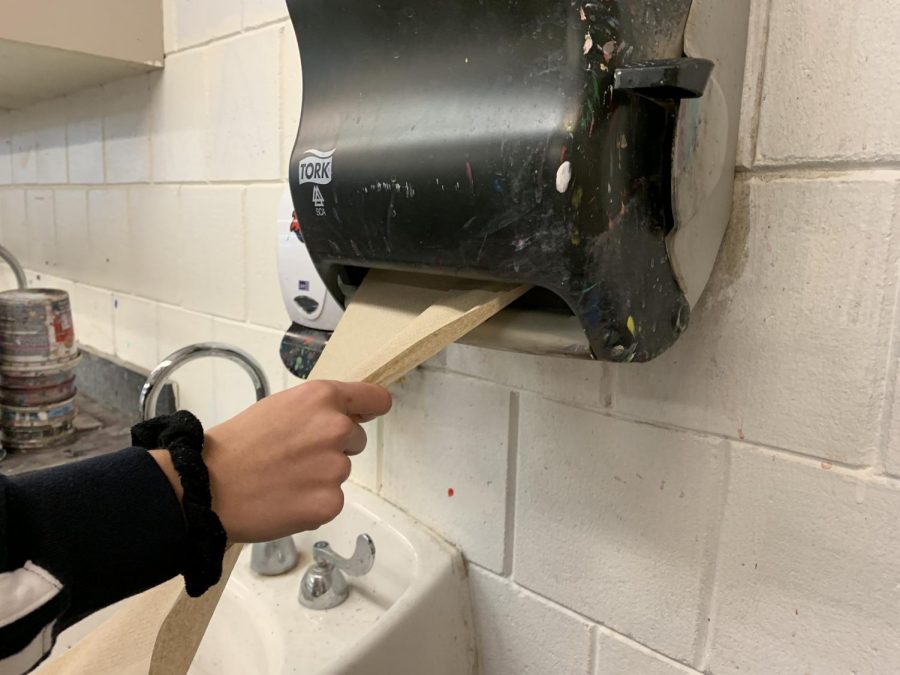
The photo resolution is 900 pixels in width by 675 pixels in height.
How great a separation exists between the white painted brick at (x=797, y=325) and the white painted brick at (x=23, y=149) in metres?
1.65

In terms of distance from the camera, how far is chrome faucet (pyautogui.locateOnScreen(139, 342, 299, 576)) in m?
0.78

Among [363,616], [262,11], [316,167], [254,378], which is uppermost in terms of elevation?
[262,11]

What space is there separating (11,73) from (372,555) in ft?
3.74

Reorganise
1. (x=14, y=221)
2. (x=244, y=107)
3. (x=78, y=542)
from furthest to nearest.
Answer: (x=14, y=221) → (x=244, y=107) → (x=78, y=542)

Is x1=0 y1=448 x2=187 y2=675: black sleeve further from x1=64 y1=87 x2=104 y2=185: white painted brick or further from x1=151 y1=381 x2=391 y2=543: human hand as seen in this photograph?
x1=64 y1=87 x2=104 y2=185: white painted brick

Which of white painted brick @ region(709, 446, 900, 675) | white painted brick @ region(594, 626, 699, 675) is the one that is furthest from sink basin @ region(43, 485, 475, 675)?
white painted brick @ region(709, 446, 900, 675)

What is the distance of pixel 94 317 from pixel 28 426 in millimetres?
376

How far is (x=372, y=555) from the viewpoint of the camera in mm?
709

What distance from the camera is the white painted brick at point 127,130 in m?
1.18

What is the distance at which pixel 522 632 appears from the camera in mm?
693

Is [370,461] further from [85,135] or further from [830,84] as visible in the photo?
[85,135]

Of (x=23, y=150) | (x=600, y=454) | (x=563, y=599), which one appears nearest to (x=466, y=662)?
(x=563, y=599)

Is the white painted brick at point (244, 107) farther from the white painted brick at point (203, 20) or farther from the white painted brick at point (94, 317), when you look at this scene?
the white painted brick at point (94, 317)

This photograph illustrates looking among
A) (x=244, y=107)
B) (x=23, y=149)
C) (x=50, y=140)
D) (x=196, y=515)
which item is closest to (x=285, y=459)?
(x=196, y=515)
